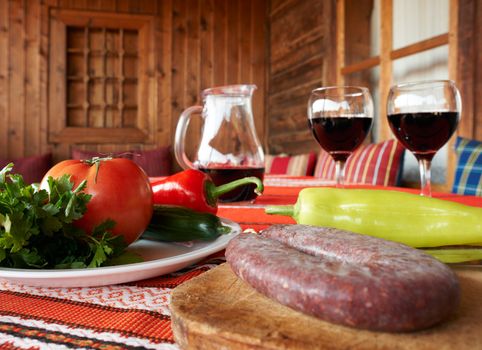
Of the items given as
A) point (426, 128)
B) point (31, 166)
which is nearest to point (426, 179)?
point (426, 128)

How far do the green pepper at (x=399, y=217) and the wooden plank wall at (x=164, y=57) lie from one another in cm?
394

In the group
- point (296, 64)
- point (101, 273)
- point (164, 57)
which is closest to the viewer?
point (101, 273)

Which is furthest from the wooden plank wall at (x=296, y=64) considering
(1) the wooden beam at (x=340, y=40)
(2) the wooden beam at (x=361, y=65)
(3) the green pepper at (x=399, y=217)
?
(3) the green pepper at (x=399, y=217)

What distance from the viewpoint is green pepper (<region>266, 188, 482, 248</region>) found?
1.55ft

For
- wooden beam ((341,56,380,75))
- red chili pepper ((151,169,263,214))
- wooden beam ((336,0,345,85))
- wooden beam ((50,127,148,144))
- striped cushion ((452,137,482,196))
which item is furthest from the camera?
wooden beam ((50,127,148,144))

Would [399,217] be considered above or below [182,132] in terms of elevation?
below

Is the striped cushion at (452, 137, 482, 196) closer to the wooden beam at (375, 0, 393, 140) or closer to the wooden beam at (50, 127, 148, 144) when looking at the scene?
the wooden beam at (375, 0, 393, 140)

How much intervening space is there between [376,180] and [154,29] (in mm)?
2848

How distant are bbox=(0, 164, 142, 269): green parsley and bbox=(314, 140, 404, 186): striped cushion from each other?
2.04 m

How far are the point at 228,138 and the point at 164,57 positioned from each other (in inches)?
143

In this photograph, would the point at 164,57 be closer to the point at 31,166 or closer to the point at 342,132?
the point at 31,166

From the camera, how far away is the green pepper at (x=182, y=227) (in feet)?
1.74

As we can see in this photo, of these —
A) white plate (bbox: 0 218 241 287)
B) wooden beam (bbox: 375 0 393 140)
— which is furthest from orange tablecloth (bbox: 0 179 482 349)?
wooden beam (bbox: 375 0 393 140)

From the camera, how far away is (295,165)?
336 cm
